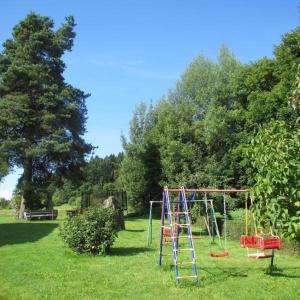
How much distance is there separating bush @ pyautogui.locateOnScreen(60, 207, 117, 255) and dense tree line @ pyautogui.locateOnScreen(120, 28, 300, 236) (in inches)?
713

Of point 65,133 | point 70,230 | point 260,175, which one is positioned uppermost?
point 65,133

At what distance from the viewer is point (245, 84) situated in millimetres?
38250

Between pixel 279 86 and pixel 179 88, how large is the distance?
11.0 m

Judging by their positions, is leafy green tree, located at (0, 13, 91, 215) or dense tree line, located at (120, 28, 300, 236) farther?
leafy green tree, located at (0, 13, 91, 215)

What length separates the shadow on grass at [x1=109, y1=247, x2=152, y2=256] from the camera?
1668 cm

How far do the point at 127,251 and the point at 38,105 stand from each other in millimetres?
25077

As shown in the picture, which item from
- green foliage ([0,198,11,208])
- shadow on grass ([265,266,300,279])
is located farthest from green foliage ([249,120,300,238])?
Result: green foliage ([0,198,11,208])

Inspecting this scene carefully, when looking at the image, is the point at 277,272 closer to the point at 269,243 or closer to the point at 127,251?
the point at 269,243

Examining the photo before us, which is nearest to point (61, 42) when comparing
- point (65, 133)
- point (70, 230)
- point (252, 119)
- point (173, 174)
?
point (65, 133)

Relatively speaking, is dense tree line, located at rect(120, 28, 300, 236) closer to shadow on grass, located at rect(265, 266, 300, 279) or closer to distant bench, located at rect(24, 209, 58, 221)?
distant bench, located at rect(24, 209, 58, 221)

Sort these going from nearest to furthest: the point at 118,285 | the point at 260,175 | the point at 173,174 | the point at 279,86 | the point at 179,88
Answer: the point at 260,175 → the point at 118,285 → the point at 279,86 → the point at 173,174 → the point at 179,88

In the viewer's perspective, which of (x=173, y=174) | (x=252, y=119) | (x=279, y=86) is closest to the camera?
(x=279, y=86)

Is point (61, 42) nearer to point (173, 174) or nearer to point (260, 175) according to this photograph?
point (173, 174)

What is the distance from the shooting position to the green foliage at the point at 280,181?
26.8 ft
